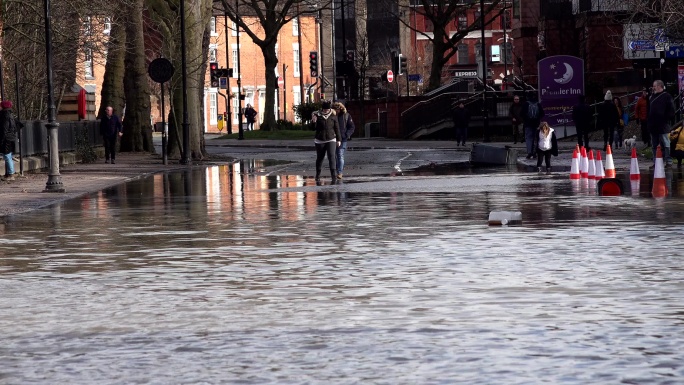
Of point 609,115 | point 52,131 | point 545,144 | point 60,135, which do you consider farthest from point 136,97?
point 52,131

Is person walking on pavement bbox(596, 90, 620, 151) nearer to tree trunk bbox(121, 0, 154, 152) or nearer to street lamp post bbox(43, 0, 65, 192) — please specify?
tree trunk bbox(121, 0, 154, 152)

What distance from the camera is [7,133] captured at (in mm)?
32406

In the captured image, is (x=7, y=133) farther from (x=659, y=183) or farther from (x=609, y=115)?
(x=609, y=115)

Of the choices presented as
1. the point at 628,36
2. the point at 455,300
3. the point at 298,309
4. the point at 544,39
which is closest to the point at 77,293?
the point at 298,309

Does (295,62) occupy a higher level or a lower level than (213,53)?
lower

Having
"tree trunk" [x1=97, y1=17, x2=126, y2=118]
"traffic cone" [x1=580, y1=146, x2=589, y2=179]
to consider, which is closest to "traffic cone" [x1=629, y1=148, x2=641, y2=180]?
"traffic cone" [x1=580, y1=146, x2=589, y2=179]

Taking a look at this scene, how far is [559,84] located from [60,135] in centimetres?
1488

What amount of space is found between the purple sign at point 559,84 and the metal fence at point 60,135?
13570mm

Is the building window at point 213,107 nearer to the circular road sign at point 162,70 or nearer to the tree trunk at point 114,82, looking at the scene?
the tree trunk at point 114,82

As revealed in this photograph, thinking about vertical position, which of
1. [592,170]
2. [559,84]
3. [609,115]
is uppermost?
[559,84]

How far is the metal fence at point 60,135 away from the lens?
123ft

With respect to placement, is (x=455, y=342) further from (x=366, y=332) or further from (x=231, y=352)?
(x=231, y=352)

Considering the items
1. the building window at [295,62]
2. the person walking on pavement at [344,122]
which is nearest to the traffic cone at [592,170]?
the person walking on pavement at [344,122]

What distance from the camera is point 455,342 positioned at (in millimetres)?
9281
